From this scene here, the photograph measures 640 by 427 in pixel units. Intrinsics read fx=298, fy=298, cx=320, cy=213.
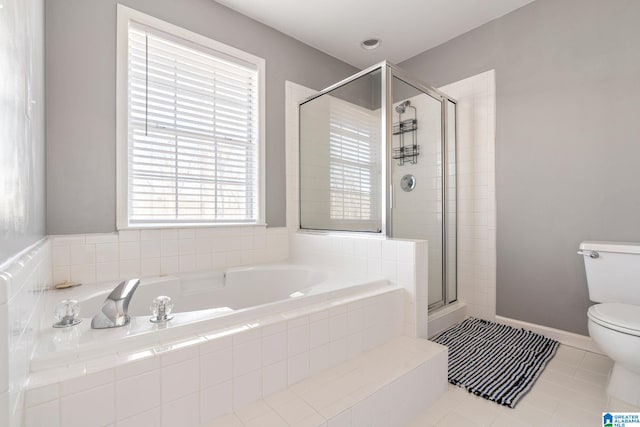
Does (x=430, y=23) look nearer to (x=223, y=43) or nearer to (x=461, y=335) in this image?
(x=223, y=43)

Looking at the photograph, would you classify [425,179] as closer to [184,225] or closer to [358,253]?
[358,253]

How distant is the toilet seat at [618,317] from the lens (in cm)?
133

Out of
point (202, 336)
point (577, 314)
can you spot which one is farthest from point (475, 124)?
point (202, 336)

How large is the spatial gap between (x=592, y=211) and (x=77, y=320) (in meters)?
2.86

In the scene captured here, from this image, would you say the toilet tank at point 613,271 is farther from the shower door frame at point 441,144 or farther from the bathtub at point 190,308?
the bathtub at point 190,308

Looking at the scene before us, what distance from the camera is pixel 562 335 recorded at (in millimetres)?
2109

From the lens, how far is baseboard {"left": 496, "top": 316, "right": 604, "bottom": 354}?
1989 mm

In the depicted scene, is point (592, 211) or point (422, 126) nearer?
point (592, 211)

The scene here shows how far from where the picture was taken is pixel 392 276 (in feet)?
6.02

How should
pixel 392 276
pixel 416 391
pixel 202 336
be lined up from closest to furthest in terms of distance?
pixel 202 336 < pixel 416 391 < pixel 392 276

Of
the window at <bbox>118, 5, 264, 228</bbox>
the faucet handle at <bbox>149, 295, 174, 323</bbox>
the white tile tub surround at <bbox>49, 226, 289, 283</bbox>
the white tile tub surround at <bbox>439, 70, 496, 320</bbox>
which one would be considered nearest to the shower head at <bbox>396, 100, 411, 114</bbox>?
the white tile tub surround at <bbox>439, 70, 496, 320</bbox>

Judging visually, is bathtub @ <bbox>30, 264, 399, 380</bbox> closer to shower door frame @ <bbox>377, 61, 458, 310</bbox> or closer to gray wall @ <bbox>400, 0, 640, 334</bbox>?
shower door frame @ <bbox>377, 61, 458, 310</bbox>

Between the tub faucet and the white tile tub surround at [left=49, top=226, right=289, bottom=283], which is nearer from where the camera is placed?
the tub faucet

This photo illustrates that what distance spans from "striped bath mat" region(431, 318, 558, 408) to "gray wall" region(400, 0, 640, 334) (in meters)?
0.24
